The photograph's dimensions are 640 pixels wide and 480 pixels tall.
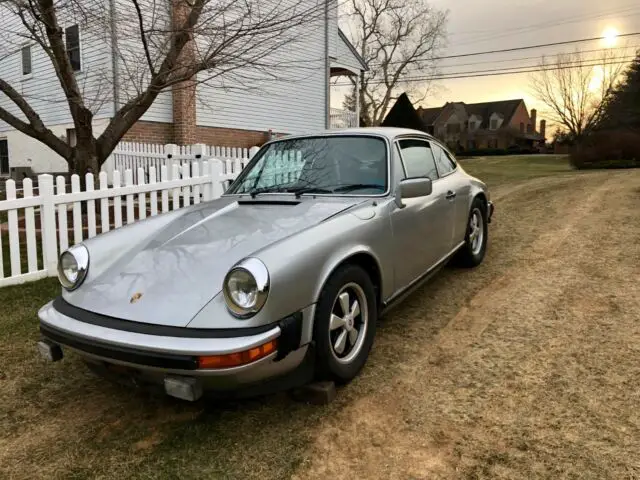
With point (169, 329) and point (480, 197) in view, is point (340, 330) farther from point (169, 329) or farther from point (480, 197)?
point (480, 197)

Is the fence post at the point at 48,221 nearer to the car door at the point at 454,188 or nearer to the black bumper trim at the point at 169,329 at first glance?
the black bumper trim at the point at 169,329

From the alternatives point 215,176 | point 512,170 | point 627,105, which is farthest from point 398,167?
point 627,105

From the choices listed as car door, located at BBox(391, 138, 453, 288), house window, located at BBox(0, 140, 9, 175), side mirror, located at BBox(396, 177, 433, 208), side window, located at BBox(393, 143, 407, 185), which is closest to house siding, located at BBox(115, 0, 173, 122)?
car door, located at BBox(391, 138, 453, 288)

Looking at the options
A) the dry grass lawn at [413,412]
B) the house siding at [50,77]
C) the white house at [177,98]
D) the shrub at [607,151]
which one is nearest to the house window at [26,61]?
the white house at [177,98]

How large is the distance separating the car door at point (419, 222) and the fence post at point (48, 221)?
143 inches

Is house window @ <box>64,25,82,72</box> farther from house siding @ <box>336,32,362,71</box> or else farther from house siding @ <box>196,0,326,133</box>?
house siding @ <box>336,32,362,71</box>

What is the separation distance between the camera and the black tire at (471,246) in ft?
17.0

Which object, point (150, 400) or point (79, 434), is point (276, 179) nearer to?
point (150, 400)

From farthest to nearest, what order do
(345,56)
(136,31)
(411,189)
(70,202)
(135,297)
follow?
(345,56) → (136,31) → (70,202) → (411,189) → (135,297)

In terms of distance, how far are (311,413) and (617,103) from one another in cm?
3287

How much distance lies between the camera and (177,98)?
1392cm

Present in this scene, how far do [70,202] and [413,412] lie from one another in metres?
4.44

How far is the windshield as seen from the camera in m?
3.77

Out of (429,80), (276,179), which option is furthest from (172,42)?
(429,80)
